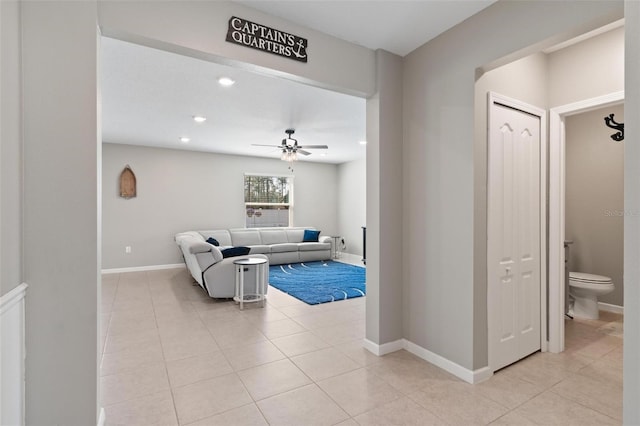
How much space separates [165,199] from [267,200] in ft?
8.12

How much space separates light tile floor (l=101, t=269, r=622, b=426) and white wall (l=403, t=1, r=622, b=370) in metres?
0.41

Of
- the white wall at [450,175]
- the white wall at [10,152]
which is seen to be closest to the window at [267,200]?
the white wall at [450,175]

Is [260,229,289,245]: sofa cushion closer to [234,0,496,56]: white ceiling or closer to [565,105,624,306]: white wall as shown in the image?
[565,105,624,306]: white wall

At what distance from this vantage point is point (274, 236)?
7977 mm

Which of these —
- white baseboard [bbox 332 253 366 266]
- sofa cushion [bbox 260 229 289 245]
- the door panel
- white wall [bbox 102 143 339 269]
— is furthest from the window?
the door panel

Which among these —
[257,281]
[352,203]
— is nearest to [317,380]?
[257,281]

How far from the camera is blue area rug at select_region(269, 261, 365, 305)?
4918 mm

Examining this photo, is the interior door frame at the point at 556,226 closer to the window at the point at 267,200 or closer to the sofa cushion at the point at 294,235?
the sofa cushion at the point at 294,235

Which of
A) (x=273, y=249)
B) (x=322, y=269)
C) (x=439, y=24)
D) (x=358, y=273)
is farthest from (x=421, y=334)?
(x=273, y=249)

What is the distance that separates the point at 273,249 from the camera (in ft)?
24.6

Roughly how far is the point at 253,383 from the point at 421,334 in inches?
57.8

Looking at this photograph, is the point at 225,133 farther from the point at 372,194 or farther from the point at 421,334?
the point at 421,334

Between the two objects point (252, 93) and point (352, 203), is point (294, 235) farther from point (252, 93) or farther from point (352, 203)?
point (252, 93)

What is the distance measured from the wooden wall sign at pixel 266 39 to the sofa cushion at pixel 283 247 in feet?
18.0
